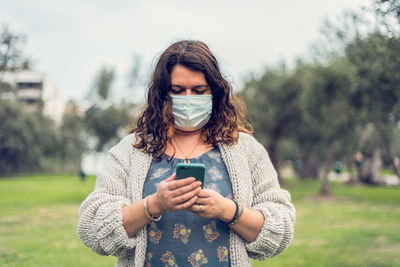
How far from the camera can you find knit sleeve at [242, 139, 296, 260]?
2125mm

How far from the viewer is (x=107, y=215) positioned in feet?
6.78

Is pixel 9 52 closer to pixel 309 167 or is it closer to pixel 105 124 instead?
pixel 105 124

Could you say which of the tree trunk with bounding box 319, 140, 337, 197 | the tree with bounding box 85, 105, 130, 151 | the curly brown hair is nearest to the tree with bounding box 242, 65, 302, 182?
the tree trunk with bounding box 319, 140, 337, 197

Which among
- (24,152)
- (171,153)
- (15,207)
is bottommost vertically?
(24,152)

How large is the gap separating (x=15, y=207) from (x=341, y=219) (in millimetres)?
12081

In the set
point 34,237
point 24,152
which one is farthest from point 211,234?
point 24,152

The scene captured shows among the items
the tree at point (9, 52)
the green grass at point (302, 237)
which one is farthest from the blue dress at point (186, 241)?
the tree at point (9, 52)

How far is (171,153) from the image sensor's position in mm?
2354

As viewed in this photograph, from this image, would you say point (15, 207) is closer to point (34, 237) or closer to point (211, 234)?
point (34, 237)

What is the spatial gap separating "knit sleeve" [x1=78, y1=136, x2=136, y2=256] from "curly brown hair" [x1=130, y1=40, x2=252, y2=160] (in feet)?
0.74

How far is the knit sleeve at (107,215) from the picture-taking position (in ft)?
6.77

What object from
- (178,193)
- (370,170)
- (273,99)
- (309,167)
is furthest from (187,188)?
(309,167)

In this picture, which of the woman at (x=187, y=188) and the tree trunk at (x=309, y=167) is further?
the tree trunk at (x=309, y=167)

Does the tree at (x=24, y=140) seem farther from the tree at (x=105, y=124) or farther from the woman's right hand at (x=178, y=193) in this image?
the woman's right hand at (x=178, y=193)
